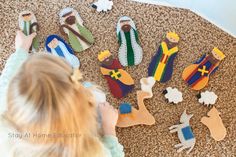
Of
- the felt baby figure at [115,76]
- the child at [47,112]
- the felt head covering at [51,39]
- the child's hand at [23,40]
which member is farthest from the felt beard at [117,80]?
the child at [47,112]

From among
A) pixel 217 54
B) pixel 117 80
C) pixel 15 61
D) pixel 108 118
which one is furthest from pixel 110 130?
pixel 217 54

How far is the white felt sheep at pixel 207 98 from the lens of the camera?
112 cm

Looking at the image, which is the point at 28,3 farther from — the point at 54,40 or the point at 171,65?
the point at 171,65

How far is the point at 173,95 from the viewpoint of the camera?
1.12 meters

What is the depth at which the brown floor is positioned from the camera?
1084mm

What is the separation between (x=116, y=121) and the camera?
3.42ft

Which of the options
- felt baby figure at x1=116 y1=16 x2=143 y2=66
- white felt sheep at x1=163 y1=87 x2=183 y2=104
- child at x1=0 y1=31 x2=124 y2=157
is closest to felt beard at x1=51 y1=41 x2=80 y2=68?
felt baby figure at x1=116 y1=16 x2=143 y2=66

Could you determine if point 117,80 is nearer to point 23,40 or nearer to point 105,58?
point 105,58

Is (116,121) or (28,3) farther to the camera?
(28,3)

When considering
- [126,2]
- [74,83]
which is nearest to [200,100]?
[126,2]

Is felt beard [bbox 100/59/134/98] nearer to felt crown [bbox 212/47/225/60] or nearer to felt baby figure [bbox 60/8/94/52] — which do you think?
felt baby figure [bbox 60/8/94/52]

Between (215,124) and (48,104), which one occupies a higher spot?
(48,104)

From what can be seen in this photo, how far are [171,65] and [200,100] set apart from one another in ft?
0.41

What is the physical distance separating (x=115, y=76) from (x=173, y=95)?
6.5 inches
